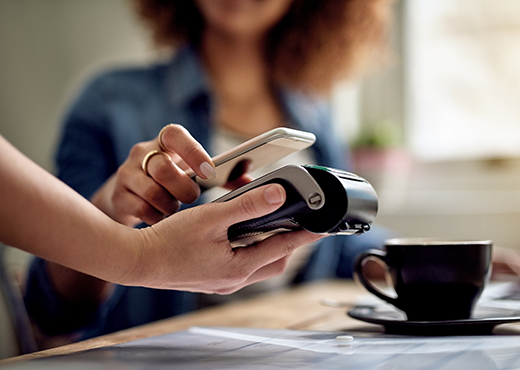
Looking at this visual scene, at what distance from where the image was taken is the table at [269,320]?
0.49 m

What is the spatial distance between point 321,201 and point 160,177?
0.19 meters

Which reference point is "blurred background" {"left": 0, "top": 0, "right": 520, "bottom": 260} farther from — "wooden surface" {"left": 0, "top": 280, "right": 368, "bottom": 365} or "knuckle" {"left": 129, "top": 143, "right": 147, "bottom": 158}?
"knuckle" {"left": 129, "top": 143, "right": 147, "bottom": 158}

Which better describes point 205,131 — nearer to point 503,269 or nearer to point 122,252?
point 503,269

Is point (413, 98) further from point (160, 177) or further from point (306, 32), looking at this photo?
point (160, 177)

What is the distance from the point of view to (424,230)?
1.65 m

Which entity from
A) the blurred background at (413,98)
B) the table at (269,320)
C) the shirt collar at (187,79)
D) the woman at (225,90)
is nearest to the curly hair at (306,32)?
the woman at (225,90)

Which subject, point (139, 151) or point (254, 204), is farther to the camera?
point (139, 151)

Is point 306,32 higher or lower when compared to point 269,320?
higher

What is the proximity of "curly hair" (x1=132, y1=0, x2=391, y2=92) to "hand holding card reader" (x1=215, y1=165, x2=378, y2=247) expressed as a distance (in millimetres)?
973

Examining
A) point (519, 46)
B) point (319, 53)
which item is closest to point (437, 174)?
point (519, 46)

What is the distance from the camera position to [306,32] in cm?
Result: 135

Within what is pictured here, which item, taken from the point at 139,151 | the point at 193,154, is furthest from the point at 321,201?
the point at 139,151

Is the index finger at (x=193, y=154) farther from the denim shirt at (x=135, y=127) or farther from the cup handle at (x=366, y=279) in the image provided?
the denim shirt at (x=135, y=127)

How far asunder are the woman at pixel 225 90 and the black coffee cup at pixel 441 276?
599mm
